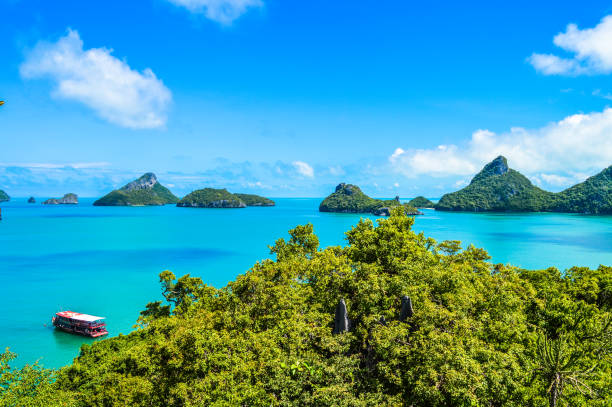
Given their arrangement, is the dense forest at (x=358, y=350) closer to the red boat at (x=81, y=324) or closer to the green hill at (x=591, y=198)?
the red boat at (x=81, y=324)

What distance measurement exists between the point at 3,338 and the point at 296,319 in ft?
118

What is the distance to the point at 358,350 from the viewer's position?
1762cm

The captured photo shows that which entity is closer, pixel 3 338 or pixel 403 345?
pixel 403 345

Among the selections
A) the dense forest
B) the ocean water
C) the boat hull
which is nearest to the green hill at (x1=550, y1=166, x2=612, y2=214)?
the ocean water

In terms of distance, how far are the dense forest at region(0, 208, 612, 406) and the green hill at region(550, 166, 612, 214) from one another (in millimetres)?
201901

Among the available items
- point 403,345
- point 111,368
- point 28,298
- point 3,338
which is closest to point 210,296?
point 111,368

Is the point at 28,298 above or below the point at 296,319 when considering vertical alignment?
below

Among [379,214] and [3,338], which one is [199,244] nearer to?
[3,338]

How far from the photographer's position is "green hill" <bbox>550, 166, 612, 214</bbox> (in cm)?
17488

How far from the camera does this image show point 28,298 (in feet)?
152

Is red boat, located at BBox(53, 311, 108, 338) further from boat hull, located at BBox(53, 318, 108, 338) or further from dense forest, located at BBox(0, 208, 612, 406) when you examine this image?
dense forest, located at BBox(0, 208, 612, 406)

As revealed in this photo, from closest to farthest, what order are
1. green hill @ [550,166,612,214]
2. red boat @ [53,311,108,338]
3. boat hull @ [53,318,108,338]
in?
boat hull @ [53,318,108,338] → red boat @ [53,311,108,338] → green hill @ [550,166,612,214]

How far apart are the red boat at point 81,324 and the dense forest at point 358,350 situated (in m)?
13.7

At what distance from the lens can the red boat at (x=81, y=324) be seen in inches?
1436
